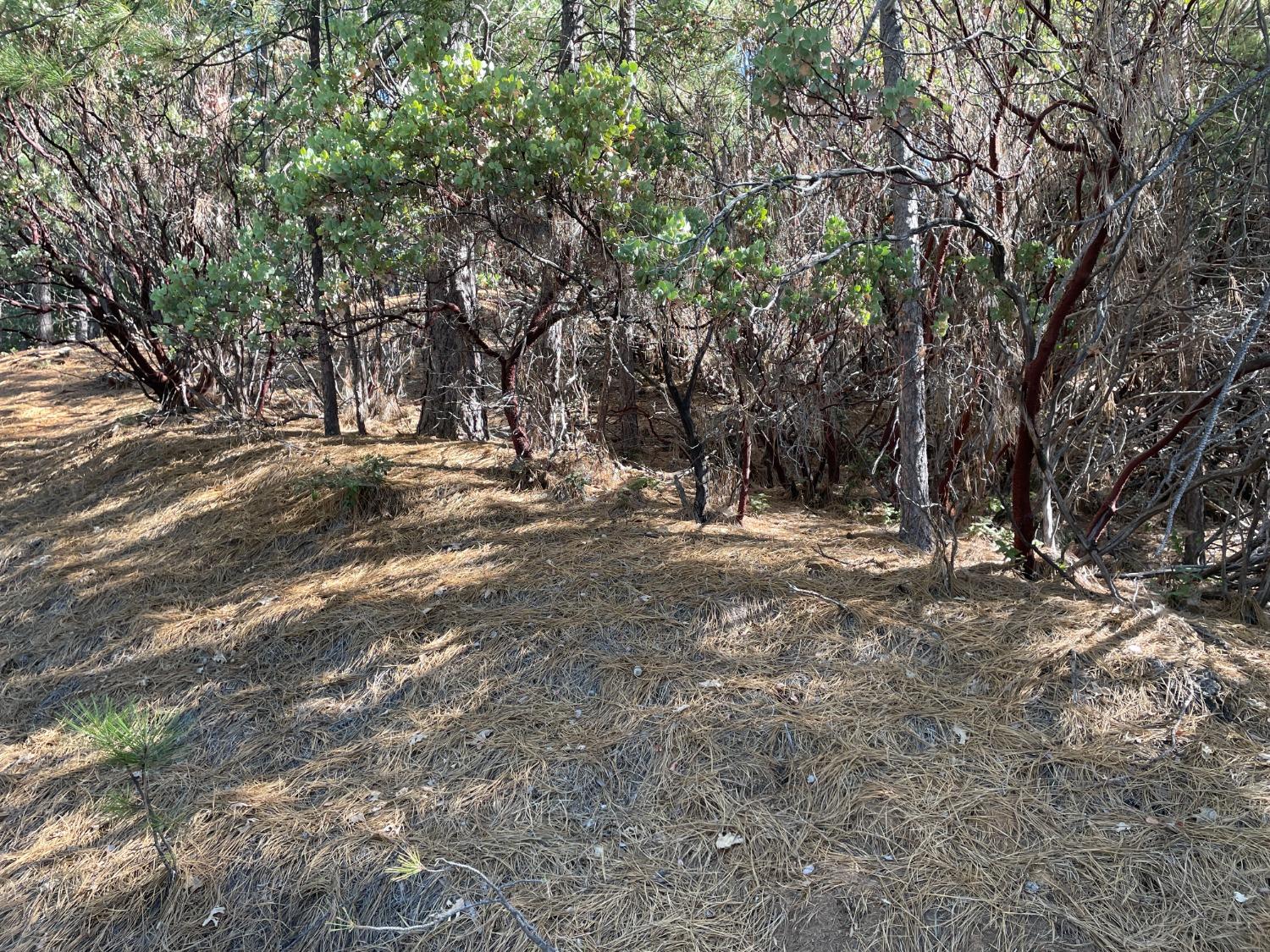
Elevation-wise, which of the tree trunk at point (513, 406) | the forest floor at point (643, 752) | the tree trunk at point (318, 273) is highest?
the tree trunk at point (318, 273)

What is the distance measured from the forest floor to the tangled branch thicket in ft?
2.31

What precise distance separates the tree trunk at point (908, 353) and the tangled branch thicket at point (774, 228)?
20mm

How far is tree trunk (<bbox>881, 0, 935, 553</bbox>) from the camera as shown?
4.27 metres

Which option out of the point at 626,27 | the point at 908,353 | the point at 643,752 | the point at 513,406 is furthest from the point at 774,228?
the point at 643,752

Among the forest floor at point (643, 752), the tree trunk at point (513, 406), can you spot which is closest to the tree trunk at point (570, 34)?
the tree trunk at point (513, 406)

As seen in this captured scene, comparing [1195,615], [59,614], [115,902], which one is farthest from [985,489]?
[59,614]

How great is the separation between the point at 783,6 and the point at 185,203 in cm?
602

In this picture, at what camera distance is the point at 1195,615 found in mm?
3898

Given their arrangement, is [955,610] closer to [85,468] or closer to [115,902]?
[115,902]

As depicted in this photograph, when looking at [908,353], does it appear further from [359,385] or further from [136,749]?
[359,385]

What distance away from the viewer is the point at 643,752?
3197mm

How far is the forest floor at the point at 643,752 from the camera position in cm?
260

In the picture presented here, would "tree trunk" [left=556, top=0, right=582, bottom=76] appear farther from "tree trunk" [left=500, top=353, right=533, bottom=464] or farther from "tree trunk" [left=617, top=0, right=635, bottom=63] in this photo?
"tree trunk" [left=500, top=353, right=533, bottom=464]

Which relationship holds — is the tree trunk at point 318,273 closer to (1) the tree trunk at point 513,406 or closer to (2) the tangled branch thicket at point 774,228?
(2) the tangled branch thicket at point 774,228
